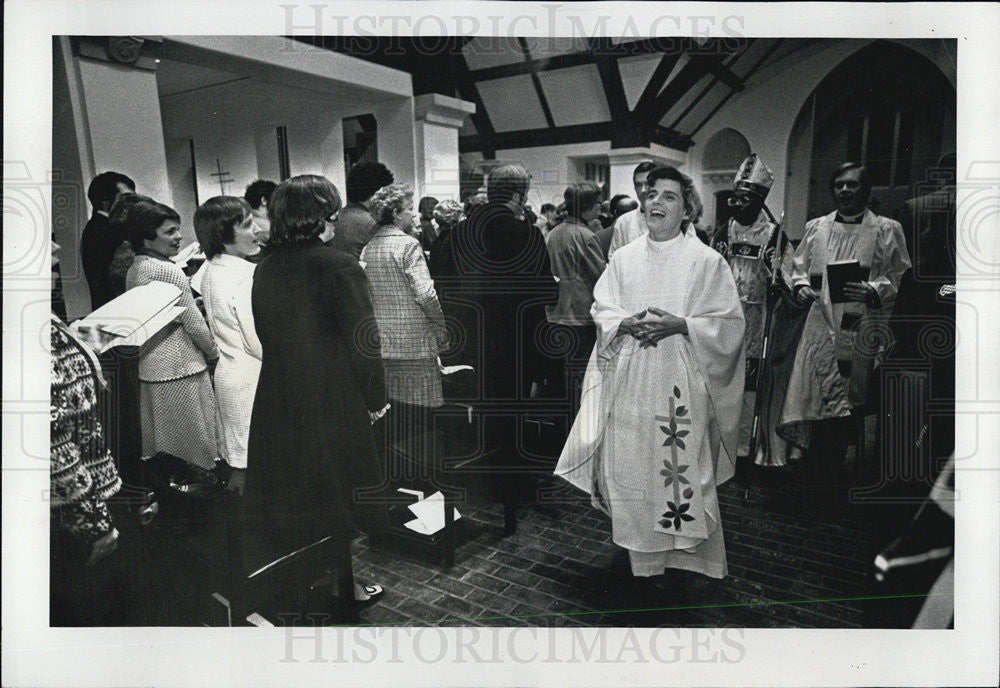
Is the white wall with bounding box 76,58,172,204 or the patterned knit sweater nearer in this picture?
the white wall with bounding box 76,58,172,204

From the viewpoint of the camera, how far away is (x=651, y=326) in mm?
2855

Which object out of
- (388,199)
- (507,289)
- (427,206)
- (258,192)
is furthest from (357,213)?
(507,289)

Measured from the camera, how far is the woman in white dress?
2871mm

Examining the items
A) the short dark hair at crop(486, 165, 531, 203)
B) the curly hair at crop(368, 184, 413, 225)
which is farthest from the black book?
the curly hair at crop(368, 184, 413, 225)

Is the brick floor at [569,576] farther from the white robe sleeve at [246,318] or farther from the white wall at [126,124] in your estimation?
the white wall at [126,124]

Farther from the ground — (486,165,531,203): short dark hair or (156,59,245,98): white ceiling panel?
(156,59,245,98): white ceiling panel

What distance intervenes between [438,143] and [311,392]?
973mm

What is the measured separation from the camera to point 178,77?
2828 mm

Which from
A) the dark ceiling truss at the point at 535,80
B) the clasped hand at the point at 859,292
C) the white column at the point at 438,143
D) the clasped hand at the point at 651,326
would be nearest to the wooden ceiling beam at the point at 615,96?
the dark ceiling truss at the point at 535,80

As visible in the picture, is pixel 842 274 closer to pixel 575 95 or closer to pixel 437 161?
pixel 575 95

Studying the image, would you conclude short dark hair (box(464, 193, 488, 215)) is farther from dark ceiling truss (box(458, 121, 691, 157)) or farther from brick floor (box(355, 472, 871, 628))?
brick floor (box(355, 472, 871, 628))

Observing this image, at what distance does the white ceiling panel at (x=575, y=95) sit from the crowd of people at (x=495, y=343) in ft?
0.81

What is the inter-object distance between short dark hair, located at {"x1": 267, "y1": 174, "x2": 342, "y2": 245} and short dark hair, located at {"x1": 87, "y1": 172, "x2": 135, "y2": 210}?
19.9 inches

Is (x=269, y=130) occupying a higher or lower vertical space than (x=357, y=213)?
higher
